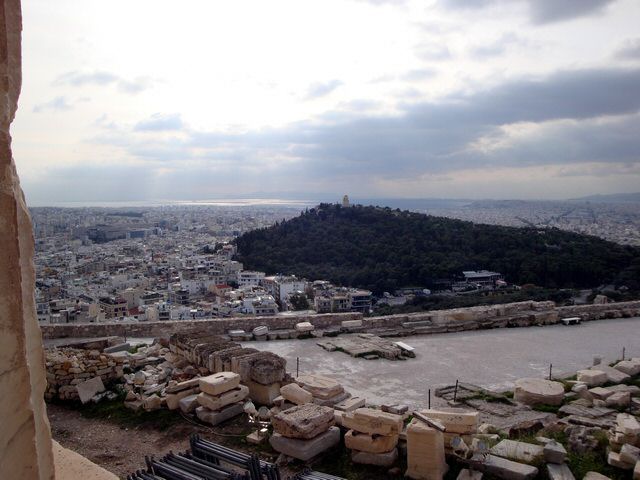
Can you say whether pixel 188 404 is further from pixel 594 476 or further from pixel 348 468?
pixel 594 476

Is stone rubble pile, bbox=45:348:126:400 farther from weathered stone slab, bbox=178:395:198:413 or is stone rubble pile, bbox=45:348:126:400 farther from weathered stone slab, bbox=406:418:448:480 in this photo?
weathered stone slab, bbox=406:418:448:480

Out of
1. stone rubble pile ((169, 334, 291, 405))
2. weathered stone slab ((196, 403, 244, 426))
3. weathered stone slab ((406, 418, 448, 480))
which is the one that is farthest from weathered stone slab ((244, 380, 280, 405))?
weathered stone slab ((406, 418, 448, 480))

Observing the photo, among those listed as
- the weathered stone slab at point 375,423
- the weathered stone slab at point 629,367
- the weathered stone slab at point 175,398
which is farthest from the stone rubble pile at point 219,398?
the weathered stone slab at point 629,367

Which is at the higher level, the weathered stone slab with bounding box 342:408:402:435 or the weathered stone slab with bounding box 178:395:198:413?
the weathered stone slab with bounding box 342:408:402:435

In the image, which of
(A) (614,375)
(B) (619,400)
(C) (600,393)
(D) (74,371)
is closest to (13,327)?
(D) (74,371)

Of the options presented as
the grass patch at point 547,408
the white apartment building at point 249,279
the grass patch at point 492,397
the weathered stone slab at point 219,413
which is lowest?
the white apartment building at point 249,279

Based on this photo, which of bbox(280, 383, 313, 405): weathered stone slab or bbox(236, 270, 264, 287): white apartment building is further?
bbox(236, 270, 264, 287): white apartment building

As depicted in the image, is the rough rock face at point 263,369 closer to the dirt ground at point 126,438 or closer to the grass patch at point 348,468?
the dirt ground at point 126,438

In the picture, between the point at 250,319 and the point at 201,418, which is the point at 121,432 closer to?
the point at 201,418
